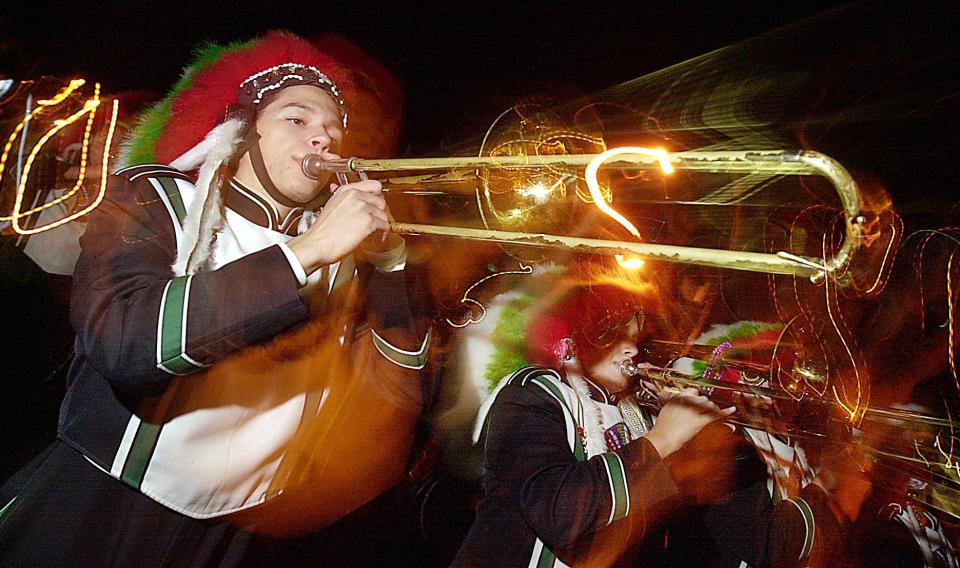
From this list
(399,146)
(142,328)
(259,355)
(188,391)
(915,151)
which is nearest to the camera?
(142,328)

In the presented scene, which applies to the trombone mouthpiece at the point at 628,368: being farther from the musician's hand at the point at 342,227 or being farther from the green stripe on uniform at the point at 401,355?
the musician's hand at the point at 342,227

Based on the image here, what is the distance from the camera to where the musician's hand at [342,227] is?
1362mm

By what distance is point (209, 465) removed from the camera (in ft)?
5.12

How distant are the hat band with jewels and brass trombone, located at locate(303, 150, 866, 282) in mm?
422

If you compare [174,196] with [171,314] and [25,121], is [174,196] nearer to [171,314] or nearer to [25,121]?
[171,314]

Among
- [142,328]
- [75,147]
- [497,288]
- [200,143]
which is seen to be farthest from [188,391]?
[75,147]

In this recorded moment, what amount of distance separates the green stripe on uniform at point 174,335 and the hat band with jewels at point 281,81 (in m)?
0.95

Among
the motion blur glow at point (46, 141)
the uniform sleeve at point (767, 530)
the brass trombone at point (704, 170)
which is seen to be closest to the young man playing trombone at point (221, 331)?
the brass trombone at point (704, 170)

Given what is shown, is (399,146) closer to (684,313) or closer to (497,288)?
(497,288)

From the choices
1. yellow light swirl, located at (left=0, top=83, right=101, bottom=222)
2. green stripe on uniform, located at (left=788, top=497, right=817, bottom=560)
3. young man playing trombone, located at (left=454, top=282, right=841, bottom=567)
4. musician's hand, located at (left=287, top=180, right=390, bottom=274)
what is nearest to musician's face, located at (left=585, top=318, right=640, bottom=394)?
young man playing trombone, located at (left=454, top=282, right=841, bottom=567)

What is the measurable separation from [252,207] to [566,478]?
145cm

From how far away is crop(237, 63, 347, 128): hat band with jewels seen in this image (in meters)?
1.91

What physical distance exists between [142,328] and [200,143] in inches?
32.4

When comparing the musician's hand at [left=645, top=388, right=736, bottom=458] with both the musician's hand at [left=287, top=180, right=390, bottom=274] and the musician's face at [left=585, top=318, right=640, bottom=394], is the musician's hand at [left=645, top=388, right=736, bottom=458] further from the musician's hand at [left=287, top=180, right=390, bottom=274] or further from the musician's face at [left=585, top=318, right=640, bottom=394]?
the musician's hand at [left=287, top=180, right=390, bottom=274]
